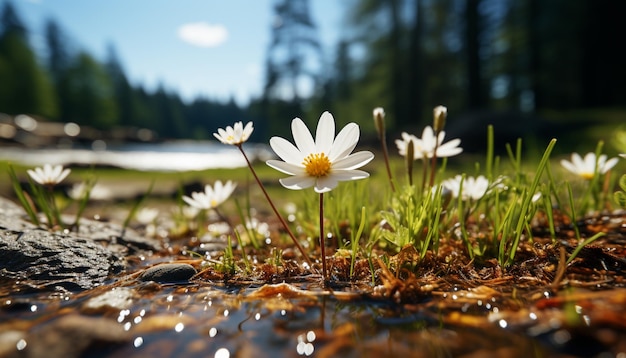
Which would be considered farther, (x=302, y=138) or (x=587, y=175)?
(x=587, y=175)

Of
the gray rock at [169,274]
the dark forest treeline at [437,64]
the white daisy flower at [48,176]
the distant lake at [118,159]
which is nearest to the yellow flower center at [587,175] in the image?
the gray rock at [169,274]

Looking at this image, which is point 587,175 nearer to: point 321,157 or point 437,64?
point 321,157

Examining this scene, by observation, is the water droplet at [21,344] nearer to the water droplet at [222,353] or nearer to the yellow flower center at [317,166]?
the water droplet at [222,353]

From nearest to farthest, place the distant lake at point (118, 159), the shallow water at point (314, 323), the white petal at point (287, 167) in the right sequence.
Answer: the shallow water at point (314, 323), the white petal at point (287, 167), the distant lake at point (118, 159)

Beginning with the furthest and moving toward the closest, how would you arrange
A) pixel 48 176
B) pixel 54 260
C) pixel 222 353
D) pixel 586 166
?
pixel 586 166, pixel 48 176, pixel 54 260, pixel 222 353

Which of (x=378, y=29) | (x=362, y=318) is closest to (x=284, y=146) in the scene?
(x=362, y=318)

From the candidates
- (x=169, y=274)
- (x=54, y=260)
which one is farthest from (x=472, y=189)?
(x=54, y=260)

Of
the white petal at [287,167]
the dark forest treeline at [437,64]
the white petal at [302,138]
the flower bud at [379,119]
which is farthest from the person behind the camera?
the dark forest treeline at [437,64]
